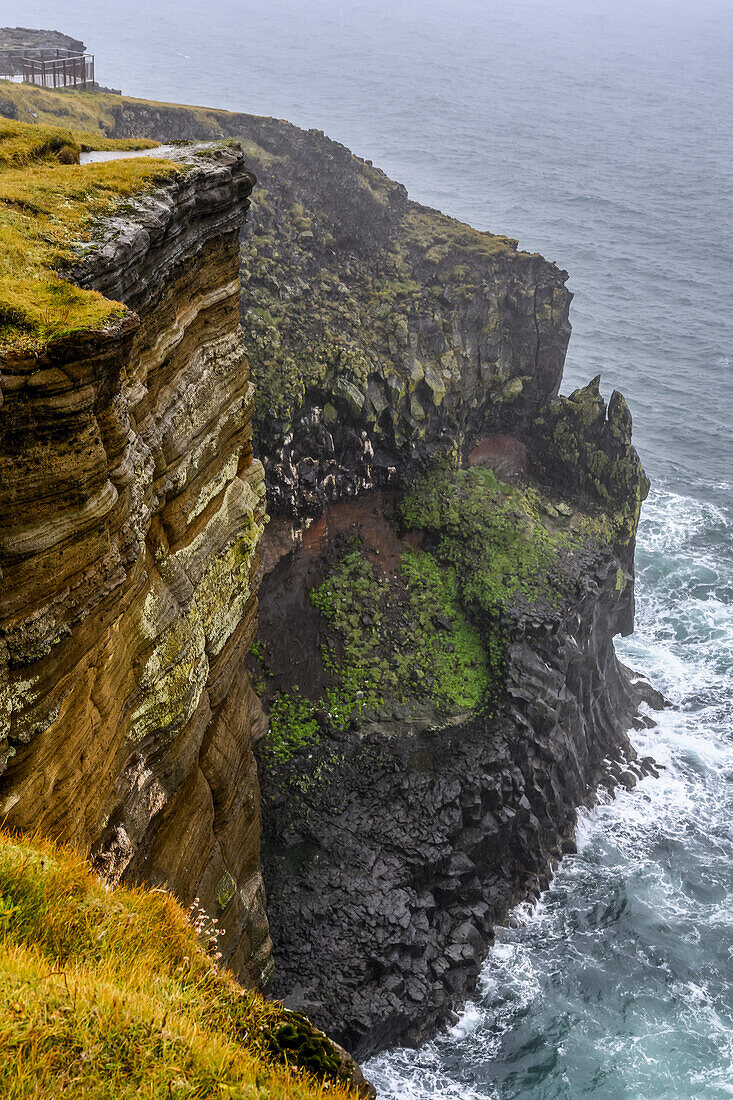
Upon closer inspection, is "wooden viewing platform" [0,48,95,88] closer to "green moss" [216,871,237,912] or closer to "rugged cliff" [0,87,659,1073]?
"rugged cliff" [0,87,659,1073]

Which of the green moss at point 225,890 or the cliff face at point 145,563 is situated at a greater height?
the cliff face at point 145,563

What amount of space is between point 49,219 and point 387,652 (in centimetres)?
2584

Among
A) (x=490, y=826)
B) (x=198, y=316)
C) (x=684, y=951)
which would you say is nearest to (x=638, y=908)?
(x=684, y=951)

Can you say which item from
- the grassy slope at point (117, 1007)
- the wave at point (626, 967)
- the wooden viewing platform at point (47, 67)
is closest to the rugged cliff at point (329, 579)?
the wave at point (626, 967)

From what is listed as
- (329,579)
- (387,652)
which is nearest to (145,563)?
(387,652)

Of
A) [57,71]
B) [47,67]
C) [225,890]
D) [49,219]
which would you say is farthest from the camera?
[47,67]

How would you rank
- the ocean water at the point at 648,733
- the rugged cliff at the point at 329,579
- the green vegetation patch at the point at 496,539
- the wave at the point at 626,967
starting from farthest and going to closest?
the green vegetation patch at the point at 496,539
the ocean water at the point at 648,733
the wave at the point at 626,967
the rugged cliff at the point at 329,579

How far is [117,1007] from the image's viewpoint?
670cm

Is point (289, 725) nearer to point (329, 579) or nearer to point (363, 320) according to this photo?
point (329, 579)

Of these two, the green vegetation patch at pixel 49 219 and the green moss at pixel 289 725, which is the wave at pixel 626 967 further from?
the green vegetation patch at pixel 49 219

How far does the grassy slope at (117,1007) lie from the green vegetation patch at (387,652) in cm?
2325

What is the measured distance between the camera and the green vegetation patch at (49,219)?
1009 cm

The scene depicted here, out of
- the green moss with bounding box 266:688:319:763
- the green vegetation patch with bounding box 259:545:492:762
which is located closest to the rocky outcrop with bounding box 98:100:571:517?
the green vegetation patch with bounding box 259:545:492:762

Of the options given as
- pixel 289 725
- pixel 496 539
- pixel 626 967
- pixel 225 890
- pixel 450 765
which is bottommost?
pixel 626 967
